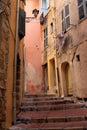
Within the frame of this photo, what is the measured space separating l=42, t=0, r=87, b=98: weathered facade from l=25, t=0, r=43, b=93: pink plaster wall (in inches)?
46.3

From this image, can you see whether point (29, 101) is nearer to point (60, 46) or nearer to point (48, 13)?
point (60, 46)

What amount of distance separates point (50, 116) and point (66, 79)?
517 centimetres

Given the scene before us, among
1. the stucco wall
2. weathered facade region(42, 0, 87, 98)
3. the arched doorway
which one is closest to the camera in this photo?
the stucco wall

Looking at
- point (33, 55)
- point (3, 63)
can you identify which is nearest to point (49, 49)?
point (33, 55)

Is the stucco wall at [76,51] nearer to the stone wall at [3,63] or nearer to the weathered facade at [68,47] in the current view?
the weathered facade at [68,47]

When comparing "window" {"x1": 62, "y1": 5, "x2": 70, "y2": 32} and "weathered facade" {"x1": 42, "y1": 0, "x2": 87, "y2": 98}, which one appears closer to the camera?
"weathered facade" {"x1": 42, "y1": 0, "x2": 87, "y2": 98}

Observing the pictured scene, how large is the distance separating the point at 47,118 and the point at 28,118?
636 mm

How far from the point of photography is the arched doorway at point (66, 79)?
37.6 feet

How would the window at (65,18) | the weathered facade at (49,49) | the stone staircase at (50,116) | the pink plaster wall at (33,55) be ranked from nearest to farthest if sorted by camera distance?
the stone staircase at (50,116)
the window at (65,18)
the weathered facade at (49,49)
the pink plaster wall at (33,55)

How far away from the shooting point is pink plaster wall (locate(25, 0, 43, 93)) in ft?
51.3

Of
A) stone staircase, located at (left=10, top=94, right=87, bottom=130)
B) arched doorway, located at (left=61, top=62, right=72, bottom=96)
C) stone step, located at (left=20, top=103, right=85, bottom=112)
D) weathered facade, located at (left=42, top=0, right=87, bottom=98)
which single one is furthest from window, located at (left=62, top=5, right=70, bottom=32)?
stone step, located at (left=20, top=103, right=85, bottom=112)

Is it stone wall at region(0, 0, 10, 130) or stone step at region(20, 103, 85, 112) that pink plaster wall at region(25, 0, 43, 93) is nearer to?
stone step at region(20, 103, 85, 112)

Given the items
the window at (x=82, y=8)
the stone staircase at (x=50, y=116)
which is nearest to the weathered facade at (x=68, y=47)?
the window at (x=82, y=8)

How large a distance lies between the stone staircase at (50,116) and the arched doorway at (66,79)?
164cm
